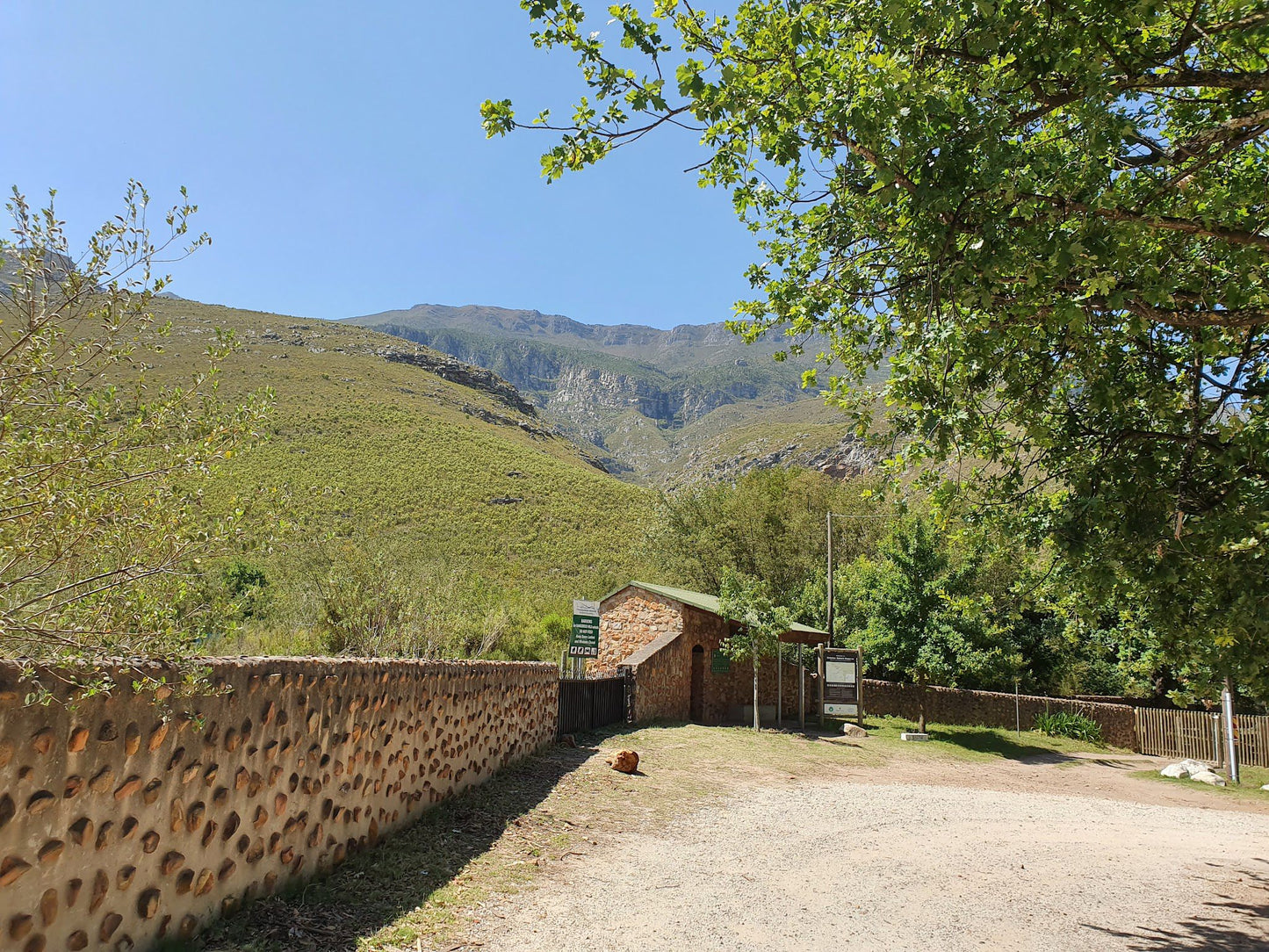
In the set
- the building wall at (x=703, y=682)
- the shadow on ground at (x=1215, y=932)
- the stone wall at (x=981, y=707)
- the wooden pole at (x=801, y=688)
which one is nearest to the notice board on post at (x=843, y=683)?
the wooden pole at (x=801, y=688)

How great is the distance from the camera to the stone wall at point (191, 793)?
305 cm

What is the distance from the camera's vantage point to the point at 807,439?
7888cm

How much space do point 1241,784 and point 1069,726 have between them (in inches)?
247

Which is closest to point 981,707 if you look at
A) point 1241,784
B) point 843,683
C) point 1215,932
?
point 843,683

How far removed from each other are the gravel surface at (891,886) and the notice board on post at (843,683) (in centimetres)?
913

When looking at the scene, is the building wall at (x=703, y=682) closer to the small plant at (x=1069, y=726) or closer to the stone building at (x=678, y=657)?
the stone building at (x=678, y=657)

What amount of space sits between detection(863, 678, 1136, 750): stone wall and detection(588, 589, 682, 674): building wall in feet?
29.9

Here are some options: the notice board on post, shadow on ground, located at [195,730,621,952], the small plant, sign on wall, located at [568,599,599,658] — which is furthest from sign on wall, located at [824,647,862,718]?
shadow on ground, located at [195,730,621,952]

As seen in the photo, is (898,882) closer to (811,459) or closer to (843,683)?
(843,683)

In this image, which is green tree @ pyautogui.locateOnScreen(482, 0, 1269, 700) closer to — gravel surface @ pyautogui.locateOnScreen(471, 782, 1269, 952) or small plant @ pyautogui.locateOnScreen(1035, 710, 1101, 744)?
gravel surface @ pyautogui.locateOnScreen(471, 782, 1269, 952)

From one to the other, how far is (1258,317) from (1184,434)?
1265mm

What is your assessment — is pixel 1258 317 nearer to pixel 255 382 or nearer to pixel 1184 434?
pixel 1184 434

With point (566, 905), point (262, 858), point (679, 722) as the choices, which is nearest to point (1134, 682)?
point (679, 722)

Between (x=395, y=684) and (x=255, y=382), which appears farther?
(x=255, y=382)
